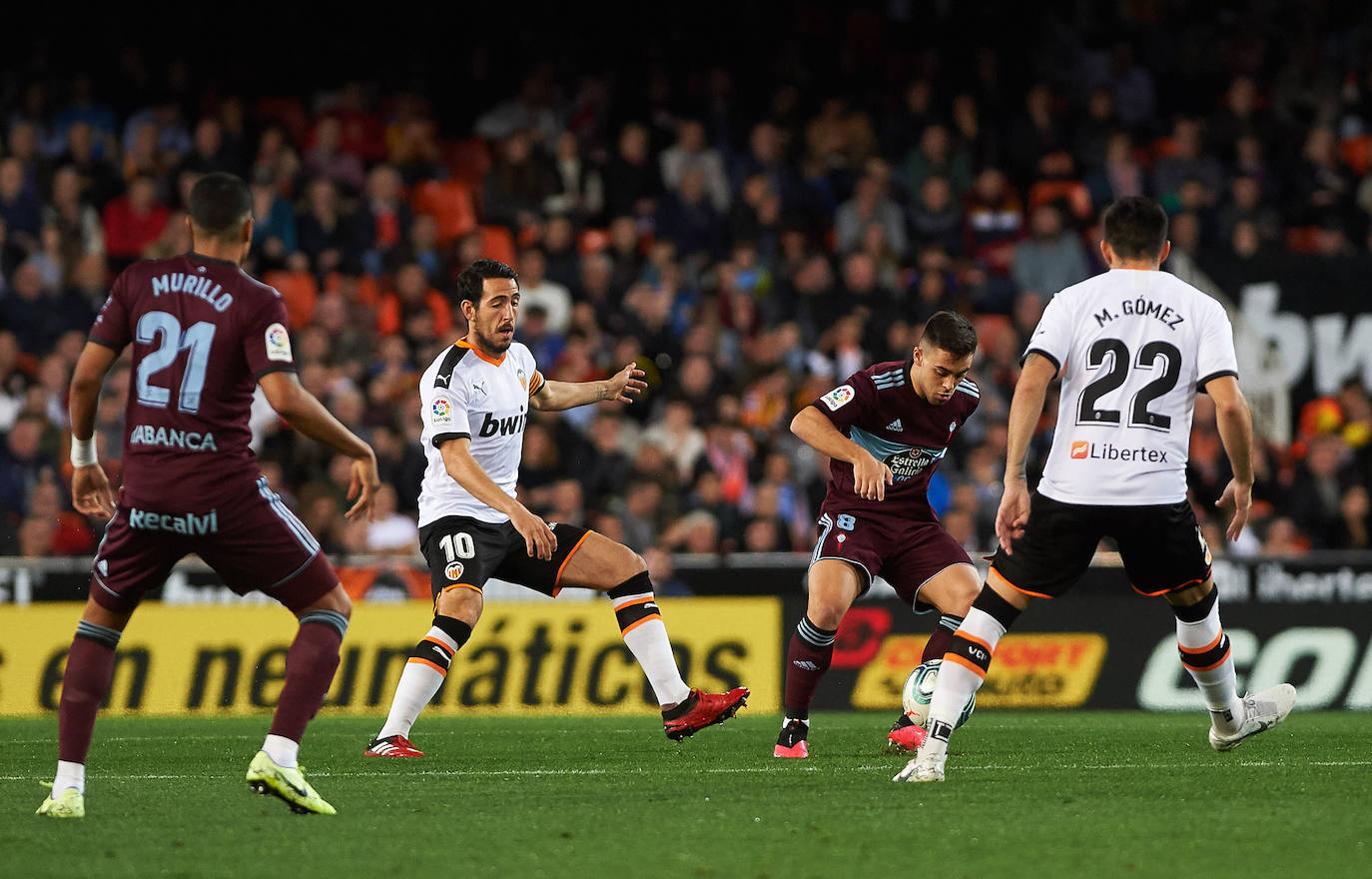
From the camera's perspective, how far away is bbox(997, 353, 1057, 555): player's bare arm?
21.6ft

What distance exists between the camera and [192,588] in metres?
13.0

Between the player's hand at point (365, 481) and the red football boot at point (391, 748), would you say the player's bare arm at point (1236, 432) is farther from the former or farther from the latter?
the red football boot at point (391, 748)

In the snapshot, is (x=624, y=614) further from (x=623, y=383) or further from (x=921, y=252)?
(x=921, y=252)

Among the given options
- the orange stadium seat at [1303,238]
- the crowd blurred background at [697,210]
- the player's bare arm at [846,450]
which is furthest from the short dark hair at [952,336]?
the orange stadium seat at [1303,238]

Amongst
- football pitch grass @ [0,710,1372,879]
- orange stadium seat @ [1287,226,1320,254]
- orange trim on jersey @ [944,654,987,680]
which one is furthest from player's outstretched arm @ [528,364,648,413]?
orange stadium seat @ [1287,226,1320,254]

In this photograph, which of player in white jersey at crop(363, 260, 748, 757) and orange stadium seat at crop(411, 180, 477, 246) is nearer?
player in white jersey at crop(363, 260, 748, 757)

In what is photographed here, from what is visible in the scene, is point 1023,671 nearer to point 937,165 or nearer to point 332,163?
point 937,165

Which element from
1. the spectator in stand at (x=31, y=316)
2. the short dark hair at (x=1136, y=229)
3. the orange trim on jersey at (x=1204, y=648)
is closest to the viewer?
the short dark hair at (x=1136, y=229)

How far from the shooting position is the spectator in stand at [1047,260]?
57.5 ft

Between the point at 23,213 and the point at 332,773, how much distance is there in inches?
400

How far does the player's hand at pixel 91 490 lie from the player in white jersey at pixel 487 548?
2.50 metres

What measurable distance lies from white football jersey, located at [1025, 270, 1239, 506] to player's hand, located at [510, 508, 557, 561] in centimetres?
237

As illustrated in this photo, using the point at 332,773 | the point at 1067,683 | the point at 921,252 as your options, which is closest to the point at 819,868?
the point at 332,773

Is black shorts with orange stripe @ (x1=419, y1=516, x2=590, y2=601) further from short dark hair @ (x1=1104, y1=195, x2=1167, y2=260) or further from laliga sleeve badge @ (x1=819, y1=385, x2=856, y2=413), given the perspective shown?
short dark hair @ (x1=1104, y1=195, x2=1167, y2=260)
